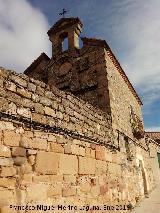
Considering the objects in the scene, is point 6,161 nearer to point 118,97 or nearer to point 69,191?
point 69,191

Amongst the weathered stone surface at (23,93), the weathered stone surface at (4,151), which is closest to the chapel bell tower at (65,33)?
the weathered stone surface at (23,93)

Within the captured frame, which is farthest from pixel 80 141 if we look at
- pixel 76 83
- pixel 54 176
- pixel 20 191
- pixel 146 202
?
pixel 146 202

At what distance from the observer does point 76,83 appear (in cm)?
876

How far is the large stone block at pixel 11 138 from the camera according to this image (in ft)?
12.0

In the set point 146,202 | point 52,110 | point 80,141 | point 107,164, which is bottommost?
point 146,202

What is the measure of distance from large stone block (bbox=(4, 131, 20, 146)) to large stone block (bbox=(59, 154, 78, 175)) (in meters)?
1.16

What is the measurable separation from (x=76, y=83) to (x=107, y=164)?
3.31 metres

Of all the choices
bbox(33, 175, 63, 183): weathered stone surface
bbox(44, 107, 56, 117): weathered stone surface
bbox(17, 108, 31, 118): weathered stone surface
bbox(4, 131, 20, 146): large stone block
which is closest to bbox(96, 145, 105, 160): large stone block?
bbox(33, 175, 63, 183): weathered stone surface

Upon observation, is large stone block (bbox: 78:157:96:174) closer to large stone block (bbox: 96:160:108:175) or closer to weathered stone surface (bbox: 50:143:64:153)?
large stone block (bbox: 96:160:108:175)

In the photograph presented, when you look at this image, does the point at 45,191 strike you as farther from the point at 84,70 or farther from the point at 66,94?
the point at 84,70

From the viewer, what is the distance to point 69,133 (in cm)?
507

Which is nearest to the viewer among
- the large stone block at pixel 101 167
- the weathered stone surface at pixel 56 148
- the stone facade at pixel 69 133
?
the stone facade at pixel 69 133

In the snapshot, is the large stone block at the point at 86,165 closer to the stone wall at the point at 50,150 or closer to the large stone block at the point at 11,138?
the stone wall at the point at 50,150

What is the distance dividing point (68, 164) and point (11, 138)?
1529 mm
